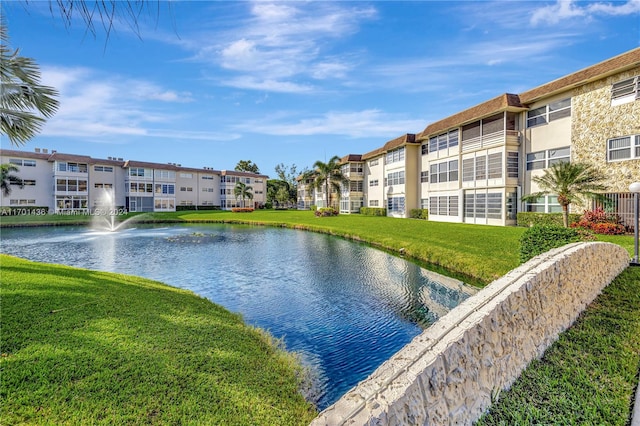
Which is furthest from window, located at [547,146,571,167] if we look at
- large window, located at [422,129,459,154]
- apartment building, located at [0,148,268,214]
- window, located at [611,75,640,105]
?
apartment building, located at [0,148,268,214]

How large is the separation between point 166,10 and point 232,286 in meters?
9.58

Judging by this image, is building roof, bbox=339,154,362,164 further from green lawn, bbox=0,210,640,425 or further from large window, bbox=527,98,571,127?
green lawn, bbox=0,210,640,425

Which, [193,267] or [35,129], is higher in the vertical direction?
[35,129]

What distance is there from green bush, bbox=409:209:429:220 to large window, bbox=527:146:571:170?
456 inches

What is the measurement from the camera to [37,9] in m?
2.23

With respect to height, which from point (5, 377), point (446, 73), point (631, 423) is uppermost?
point (446, 73)

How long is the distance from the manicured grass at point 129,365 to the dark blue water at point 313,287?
38.7 inches

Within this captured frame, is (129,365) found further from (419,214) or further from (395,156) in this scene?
(395,156)

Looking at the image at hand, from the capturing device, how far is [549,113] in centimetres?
2056

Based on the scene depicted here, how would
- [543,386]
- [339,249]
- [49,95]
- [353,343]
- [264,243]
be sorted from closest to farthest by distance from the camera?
1. [543,386]
2. [353,343]
3. [49,95]
4. [339,249]
5. [264,243]

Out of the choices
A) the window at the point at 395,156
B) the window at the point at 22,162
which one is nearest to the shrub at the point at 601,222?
the window at the point at 395,156

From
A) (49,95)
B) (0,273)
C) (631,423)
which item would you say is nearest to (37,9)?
(631,423)

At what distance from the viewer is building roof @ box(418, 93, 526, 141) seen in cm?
2209

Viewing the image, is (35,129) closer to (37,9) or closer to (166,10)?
(37,9)
